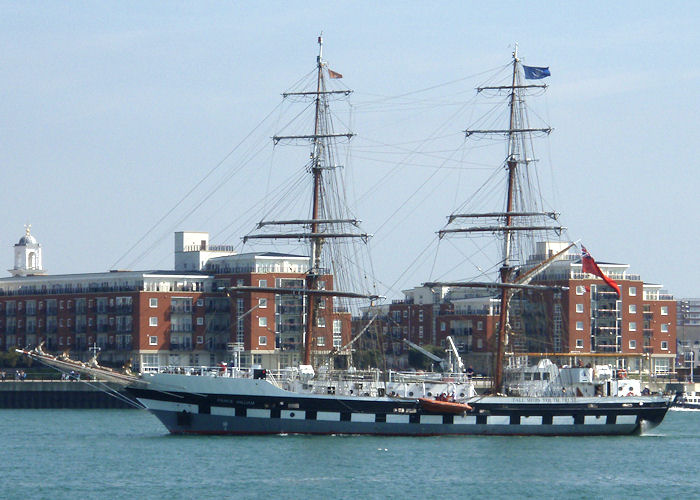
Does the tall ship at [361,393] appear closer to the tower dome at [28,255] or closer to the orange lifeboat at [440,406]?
the orange lifeboat at [440,406]

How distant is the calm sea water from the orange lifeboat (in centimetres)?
172

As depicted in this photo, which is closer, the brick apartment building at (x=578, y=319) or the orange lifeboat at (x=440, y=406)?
the orange lifeboat at (x=440, y=406)

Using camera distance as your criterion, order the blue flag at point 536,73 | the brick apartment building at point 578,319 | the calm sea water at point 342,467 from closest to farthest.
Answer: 1. the calm sea water at point 342,467
2. the blue flag at point 536,73
3. the brick apartment building at point 578,319

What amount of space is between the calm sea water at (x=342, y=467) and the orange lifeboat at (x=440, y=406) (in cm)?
172

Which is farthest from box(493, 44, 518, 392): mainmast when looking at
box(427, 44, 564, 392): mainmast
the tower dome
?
the tower dome

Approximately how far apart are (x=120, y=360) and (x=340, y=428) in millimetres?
74055

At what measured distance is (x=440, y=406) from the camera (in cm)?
9194

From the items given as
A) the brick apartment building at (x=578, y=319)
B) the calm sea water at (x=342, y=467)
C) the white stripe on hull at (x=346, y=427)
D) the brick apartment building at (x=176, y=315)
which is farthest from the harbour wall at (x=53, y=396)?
the white stripe on hull at (x=346, y=427)

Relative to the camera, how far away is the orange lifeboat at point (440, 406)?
301 ft

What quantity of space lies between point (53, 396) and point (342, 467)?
7964 centimetres

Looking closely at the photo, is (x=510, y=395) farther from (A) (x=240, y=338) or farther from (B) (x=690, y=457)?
(A) (x=240, y=338)

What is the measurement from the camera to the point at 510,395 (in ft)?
321

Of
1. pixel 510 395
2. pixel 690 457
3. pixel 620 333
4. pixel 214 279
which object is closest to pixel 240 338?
pixel 214 279

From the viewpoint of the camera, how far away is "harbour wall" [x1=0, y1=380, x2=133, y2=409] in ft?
489
